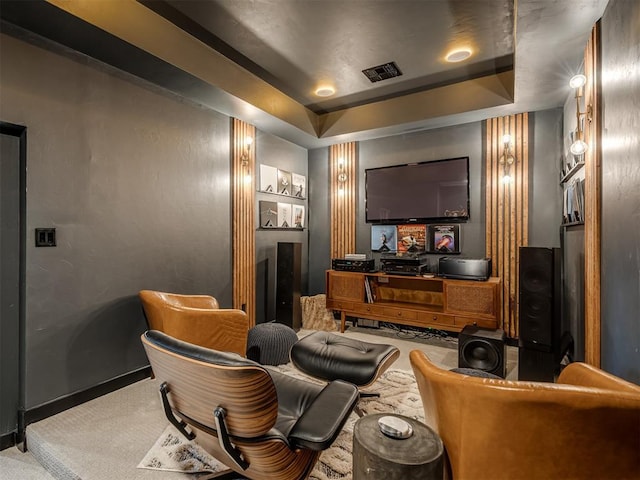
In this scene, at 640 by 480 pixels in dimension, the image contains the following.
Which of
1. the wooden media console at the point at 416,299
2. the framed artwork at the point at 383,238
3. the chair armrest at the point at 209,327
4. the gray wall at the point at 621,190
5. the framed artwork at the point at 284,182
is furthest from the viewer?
the framed artwork at the point at 284,182

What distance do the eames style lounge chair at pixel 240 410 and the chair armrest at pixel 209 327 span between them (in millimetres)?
971

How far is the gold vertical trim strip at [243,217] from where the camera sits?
3.86 meters

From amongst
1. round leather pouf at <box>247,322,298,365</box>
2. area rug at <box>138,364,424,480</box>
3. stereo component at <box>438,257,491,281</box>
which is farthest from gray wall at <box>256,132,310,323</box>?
area rug at <box>138,364,424,480</box>

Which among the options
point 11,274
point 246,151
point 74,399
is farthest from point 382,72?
point 74,399

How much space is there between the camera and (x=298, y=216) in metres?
4.89

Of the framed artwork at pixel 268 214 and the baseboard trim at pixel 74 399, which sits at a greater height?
the framed artwork at pixel 268 214

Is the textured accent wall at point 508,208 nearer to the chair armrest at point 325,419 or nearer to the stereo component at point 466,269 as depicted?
the stereo component at point 466,269

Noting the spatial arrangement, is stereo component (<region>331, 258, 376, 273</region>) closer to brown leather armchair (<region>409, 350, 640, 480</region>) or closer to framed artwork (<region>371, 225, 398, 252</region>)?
framed artwork (<region>371, 225, 398, 252</region>)

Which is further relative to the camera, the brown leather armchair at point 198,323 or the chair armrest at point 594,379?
the brown leather armchair at point 198,323

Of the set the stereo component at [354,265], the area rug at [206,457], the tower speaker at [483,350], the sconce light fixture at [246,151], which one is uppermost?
the sconce light fixture at [246,151]

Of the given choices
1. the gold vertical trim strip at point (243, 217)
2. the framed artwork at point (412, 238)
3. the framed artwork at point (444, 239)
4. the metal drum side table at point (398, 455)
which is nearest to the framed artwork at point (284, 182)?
the gold vertical trim strip at point (243, 217)

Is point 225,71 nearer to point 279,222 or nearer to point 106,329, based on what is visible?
point 279,222

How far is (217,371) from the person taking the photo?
43.1 inches

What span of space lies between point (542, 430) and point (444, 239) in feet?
10.6
